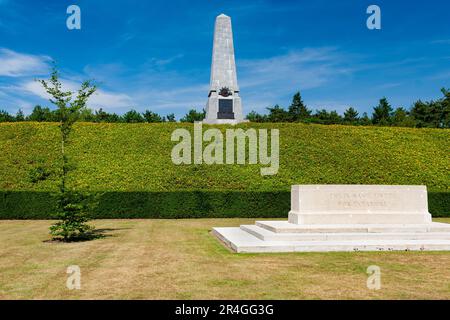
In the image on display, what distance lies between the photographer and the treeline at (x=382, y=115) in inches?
2589

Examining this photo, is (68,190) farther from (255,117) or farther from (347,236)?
(255,117)

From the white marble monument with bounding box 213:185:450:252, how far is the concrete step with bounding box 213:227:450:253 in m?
0.03

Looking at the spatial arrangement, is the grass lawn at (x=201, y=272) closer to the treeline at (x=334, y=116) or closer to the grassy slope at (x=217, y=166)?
the grassy slope at (x=217, y=166)

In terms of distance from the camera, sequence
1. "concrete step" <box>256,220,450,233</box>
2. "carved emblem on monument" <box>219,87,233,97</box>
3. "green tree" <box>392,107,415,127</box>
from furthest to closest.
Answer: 1. "green tree" <box>392,107,415,127</box>
2. "carved emblem on monument" <box>219,87,233,97</box>
3. "concrete step" <box>256,220,450,233</box>

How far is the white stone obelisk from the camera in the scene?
128ft

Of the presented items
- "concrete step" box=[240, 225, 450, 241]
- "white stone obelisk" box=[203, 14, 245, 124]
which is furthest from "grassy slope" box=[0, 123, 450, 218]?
"concrete step" box=[240, 225, 450, 241]

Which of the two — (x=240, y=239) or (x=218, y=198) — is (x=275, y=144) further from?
(x=240, y=239)

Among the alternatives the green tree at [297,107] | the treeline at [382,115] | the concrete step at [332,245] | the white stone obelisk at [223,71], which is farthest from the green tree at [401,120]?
the concrete step at [332,245]

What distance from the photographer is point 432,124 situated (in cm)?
6762

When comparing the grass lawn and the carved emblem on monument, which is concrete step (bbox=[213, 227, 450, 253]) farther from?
the carved emblem on monument

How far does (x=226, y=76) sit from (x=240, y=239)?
87.9ft

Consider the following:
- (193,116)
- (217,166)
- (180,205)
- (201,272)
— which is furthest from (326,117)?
(201,272)

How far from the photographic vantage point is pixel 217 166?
32.8 meters

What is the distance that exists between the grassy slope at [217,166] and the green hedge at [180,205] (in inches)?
2.3
